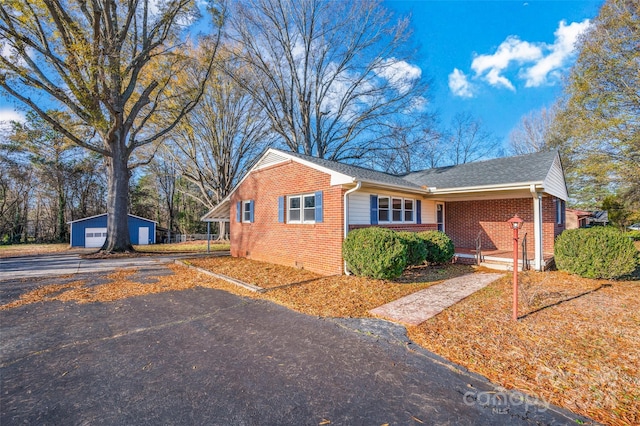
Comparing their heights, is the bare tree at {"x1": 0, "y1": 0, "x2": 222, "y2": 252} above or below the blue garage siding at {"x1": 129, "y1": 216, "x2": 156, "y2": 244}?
above

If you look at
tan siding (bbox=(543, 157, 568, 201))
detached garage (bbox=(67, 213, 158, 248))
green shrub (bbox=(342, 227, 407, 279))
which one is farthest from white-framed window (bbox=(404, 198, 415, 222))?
detached garage (bbox=(67, 213, 158, 248))

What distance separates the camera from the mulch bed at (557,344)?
8.75 ft

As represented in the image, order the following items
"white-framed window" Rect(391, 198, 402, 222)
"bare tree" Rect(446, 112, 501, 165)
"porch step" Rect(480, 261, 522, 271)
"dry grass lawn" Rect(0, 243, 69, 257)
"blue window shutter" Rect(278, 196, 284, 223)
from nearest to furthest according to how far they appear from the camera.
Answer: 1. "porch step" Rect(480, 261, 522, 271)
2. "white-framed window" Rect(391, 198, 402, 222)
3. "blue window shutter" Rect(278, 196, 284, 223)
4. "dry grass lawn" Rect(0, 243, 69, 257)
5. "bare tree" Rect(446, 112, 501, 165)

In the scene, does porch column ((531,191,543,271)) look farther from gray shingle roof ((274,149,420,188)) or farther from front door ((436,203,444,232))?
front door ((436,203,444,232))

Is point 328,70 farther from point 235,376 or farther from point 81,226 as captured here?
point 81,226

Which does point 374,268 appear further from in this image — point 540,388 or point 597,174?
point 597,174

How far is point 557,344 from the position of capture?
3.70m

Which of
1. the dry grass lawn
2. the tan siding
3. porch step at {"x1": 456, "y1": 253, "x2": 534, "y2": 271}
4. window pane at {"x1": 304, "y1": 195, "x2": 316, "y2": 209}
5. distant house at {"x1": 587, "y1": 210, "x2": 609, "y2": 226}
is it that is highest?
the tan siding

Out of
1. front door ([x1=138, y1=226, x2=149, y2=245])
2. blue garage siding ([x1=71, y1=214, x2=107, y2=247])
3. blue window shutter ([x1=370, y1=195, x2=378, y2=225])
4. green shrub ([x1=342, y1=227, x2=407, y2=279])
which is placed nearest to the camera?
green shrub ([x1=342, y1=227, x2=407, y2=279])

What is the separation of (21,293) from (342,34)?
1882 cm

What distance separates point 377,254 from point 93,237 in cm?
2751

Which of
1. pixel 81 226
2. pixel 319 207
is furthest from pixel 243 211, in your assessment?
pixel 81 226

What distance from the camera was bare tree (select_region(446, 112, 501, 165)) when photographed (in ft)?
89.2

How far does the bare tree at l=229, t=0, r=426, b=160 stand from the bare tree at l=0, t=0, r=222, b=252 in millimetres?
3338
